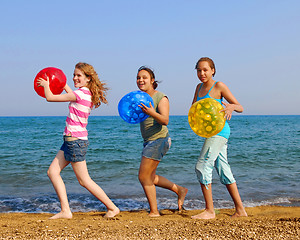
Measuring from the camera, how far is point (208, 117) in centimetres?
351

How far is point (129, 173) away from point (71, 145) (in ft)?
15.2

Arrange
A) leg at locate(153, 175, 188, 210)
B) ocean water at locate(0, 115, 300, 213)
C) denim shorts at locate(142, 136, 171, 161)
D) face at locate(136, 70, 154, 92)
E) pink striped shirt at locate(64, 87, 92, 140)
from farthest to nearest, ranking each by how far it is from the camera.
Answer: ocean water at locate(0, 115, 300, 213) < leg at locate(153, 175, 188, 210) < face at locate(136, 70, 154, 92) < denim shorts at locate(142, 136, 171, 161) < pink striped shirt at locate(64, 87, 92, 140)

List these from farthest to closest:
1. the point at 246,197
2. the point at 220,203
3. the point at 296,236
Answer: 1. the point at 246,197
2. the point at 220,203
3. the point at 296,236

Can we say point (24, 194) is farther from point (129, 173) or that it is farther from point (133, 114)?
point (133, 114)

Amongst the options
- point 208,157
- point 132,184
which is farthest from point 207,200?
point 132,184

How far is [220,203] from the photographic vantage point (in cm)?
564

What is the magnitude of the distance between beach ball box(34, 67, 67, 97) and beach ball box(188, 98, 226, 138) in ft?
5.63

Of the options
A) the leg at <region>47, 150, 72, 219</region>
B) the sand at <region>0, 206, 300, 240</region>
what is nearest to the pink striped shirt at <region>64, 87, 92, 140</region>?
the leg at <region>47, 150, 72, 219</region>

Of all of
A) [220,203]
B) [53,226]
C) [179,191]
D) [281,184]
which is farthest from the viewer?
[281,184]

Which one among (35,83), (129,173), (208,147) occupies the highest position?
(35,83)

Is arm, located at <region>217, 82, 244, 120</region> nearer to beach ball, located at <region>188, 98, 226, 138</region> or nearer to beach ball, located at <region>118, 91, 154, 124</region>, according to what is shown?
beach ball, located at <region>188, 98, 226, 138</region>

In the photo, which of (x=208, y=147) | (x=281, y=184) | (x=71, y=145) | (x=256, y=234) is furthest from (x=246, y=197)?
(x=71, y=145)

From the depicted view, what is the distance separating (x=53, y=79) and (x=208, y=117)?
195cm

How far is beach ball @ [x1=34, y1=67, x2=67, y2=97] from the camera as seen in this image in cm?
383
